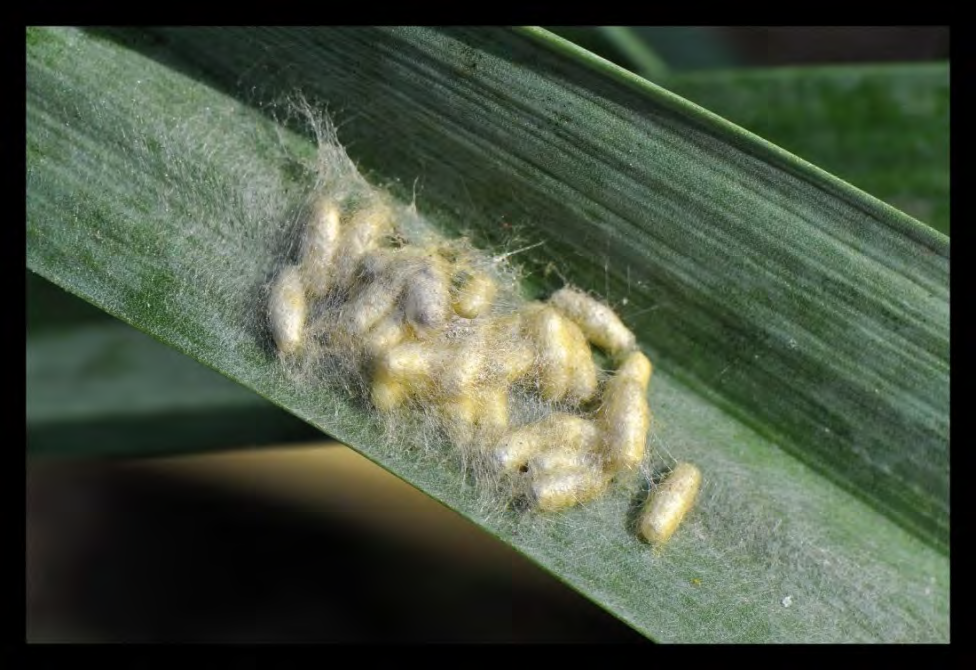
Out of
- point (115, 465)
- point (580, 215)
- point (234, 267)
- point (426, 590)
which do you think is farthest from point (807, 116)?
point (115, 465)

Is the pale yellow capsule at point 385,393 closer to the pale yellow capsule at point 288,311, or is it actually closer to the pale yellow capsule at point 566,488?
the pale yellow capsule at point 288,311

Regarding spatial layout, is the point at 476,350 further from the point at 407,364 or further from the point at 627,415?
the point at 627,415

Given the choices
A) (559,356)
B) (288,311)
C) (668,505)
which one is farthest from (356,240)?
(668,505)

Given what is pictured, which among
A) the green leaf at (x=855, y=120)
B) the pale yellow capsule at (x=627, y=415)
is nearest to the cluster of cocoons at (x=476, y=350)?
the pale yellow capsule at (x=627, y=415)

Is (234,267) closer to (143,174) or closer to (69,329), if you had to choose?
(143,174)

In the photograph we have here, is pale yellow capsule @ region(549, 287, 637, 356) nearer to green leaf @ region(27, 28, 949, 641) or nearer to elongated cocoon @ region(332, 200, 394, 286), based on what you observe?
green leaf @ region(27, 28, 949, 641)
